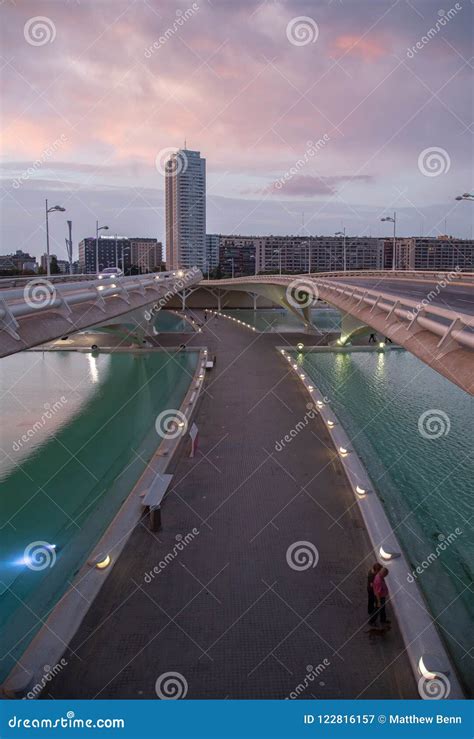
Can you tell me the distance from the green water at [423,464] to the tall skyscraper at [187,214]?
Result: 111m

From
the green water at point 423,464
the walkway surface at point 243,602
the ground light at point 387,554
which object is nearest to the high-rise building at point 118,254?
the green water at point 423,464

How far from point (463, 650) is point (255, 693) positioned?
2839mm

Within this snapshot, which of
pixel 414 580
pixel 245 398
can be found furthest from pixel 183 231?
pixel 414 580

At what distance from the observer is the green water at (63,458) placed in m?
8.45

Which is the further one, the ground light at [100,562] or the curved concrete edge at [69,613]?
the ground light at [100,562]

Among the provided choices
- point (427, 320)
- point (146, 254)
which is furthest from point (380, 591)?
point (146, 254)

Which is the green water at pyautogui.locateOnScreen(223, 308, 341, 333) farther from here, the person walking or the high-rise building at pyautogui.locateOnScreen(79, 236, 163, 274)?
the high-rise building at pyautogui.locateOnScreen(79, 236, 163, 274)

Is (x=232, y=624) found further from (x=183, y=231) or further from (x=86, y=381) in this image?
(x=183, y=231)

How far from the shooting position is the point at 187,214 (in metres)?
134

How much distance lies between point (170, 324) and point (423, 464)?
41.9 metres

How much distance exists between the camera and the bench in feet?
28.2

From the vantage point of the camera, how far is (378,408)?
18641 millimetres

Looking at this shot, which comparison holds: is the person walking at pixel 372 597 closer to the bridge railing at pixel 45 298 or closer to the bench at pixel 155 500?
the bench at pixel 155 500

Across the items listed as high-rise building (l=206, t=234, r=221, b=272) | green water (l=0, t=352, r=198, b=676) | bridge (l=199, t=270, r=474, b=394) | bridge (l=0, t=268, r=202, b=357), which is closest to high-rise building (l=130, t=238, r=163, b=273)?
high-rise building (l=206, t=234, r=221, b=272)
